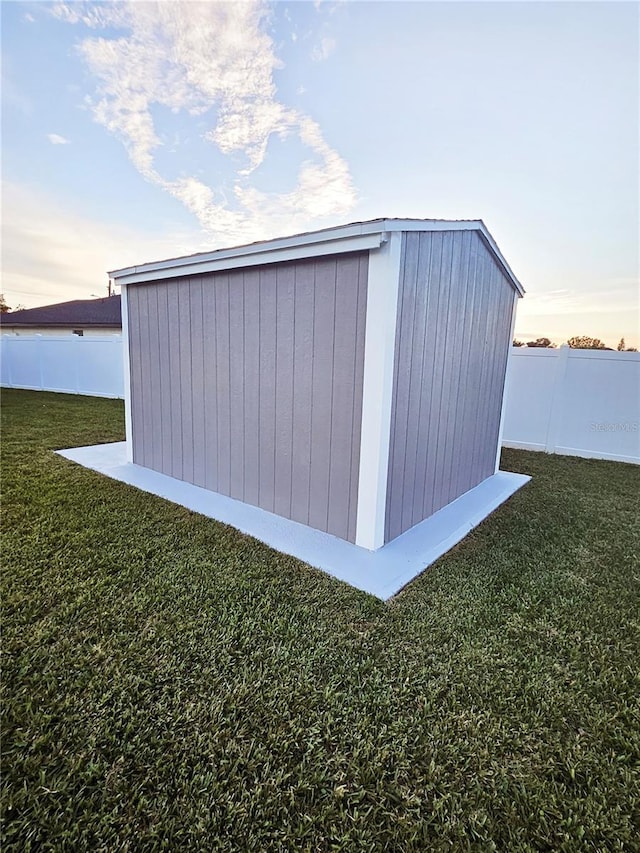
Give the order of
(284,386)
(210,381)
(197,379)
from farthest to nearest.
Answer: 1. (197,379)
2. (210,381)
3. (284,386)

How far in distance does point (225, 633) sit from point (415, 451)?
222cm

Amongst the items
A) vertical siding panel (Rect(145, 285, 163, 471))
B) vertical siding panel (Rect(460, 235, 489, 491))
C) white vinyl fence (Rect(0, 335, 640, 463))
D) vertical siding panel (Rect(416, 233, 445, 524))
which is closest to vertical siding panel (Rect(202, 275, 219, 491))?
vertical siding panel (Rect(145, 285, 163, 471))

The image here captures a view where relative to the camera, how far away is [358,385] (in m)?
3.16

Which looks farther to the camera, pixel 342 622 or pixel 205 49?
pixel 205 49

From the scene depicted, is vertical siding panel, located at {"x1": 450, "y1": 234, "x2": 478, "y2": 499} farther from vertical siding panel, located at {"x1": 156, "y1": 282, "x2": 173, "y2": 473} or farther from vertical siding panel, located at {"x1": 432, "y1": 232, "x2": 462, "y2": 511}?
vertical siding panel, located at {"x1": 156, "y1": 282, "x2": 173, "y2": 473}

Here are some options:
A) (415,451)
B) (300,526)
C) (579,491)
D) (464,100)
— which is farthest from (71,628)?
(464,100)

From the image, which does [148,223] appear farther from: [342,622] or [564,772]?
[564,772]

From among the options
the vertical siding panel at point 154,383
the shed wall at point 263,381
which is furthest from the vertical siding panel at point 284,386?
the vertical siding panel at point 154,383

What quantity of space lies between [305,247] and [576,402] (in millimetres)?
6153

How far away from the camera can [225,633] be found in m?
2.23

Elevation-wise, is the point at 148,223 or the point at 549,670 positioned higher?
the point at 148,223

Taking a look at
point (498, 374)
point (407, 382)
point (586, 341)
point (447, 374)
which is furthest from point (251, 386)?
point (586, 341)

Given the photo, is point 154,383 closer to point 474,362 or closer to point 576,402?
point 474,362

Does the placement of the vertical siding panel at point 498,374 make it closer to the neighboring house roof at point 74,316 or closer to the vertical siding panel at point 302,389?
the vertical siding panel at point 302,389
